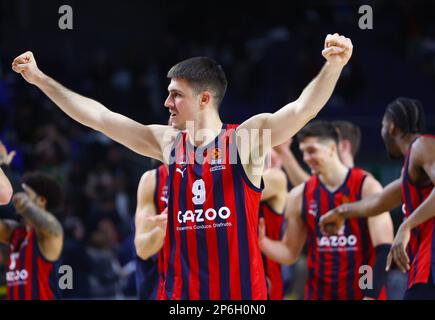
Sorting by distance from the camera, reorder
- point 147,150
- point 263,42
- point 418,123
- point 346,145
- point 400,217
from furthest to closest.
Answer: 1. point 263,42
2. point 400,217
3. point 346,145
4. point 418,123
5. point 147,150

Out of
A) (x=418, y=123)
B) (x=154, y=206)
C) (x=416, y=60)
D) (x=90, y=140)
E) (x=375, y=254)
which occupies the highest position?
(x=416, y=60)

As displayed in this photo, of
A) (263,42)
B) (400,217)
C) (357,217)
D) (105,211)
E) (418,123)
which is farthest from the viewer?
(263,42)

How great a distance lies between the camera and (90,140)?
Result: 42.4ft

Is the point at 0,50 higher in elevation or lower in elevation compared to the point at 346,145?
higher

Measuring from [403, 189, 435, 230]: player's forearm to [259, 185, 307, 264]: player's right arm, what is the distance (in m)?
1.66

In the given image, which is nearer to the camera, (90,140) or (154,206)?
(154,206)

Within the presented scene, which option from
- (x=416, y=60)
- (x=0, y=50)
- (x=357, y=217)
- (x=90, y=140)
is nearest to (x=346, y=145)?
(x=357, y=217)

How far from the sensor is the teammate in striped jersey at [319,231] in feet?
23.7

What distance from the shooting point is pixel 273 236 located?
787 cm

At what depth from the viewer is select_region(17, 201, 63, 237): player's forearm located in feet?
22.9

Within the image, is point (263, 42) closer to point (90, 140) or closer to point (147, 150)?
point (90, 140)

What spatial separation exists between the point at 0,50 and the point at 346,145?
794cm

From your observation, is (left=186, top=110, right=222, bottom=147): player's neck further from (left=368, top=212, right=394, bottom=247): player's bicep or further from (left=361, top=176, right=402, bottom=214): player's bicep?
(left=368, top=212, right=394, bottom=247): player's bicep

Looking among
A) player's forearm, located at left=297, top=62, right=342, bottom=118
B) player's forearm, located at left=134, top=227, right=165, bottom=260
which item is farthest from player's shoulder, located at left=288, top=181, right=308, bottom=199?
player's forearm, located at left=297, top=62, right=342, bottom=118
